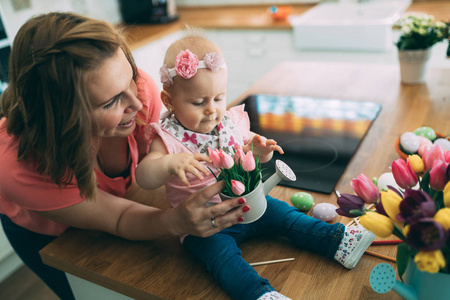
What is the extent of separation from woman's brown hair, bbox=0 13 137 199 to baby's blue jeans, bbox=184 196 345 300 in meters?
Result: 0.30

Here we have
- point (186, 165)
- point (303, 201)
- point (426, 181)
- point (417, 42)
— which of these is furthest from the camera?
point (417, 42)

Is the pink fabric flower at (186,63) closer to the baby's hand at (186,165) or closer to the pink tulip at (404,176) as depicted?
the baby's hand at (186,165)

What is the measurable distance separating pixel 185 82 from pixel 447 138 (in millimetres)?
770

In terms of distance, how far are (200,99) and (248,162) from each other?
23cm

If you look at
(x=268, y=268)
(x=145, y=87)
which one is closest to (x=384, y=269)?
(x=268, y=268)

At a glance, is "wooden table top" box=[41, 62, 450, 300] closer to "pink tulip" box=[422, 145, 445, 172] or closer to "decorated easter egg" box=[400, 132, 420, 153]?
"decorated easter egg" box=[400, 132, 420, 153]

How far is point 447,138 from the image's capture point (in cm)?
113

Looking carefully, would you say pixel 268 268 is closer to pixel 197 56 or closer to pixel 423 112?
pixel 197 56

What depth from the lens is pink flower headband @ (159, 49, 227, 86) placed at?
2.75ft

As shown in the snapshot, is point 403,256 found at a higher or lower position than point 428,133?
higher

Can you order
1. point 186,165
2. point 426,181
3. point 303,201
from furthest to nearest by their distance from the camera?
point 303,201 < point 186,165 < point 426,181

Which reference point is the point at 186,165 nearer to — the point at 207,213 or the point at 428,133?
the point at 207,213

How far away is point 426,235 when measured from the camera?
0.54 metres

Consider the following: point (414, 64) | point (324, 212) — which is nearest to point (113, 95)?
point (324, 212)
